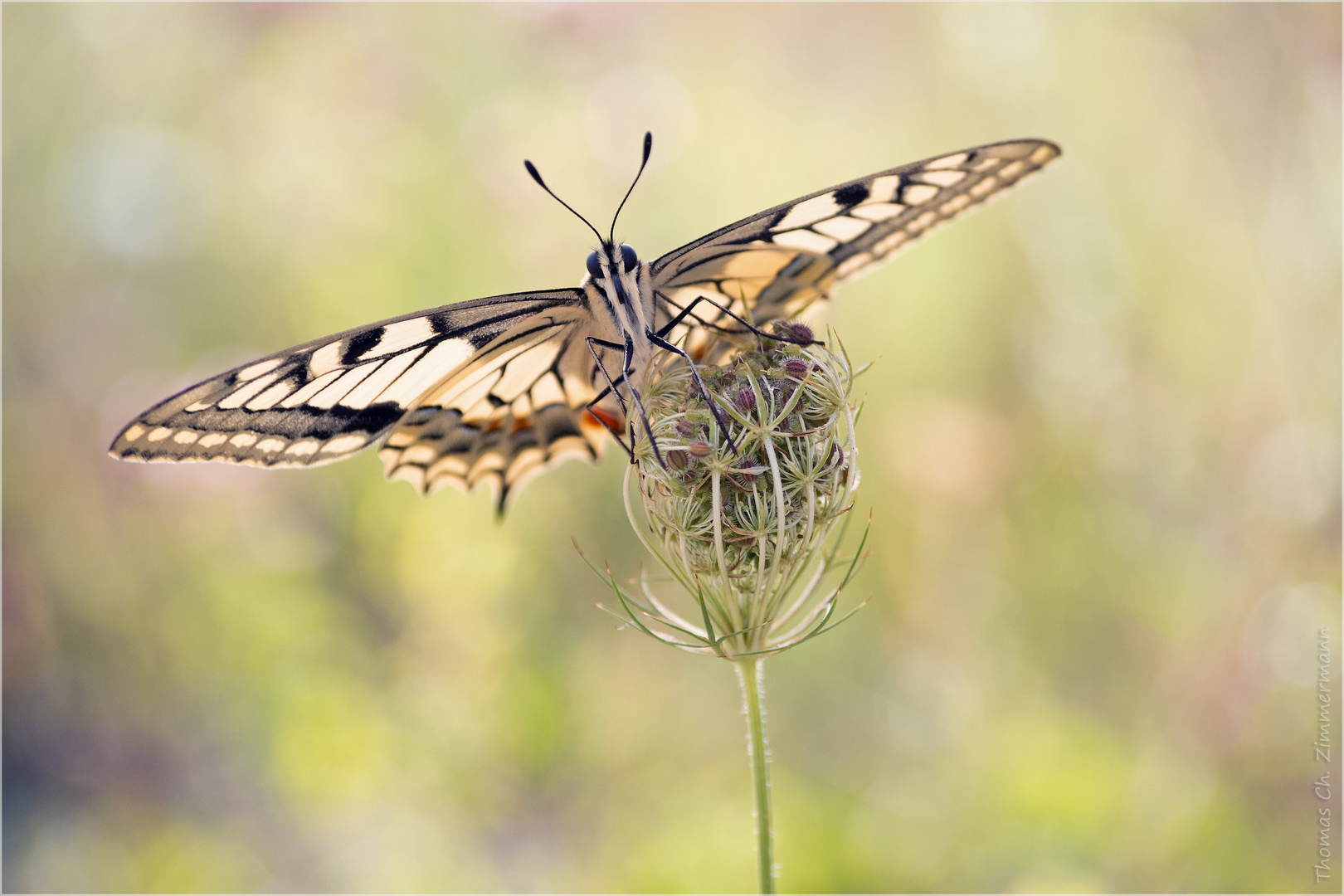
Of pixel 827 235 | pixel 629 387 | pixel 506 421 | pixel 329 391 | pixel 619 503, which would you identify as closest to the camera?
pixel 629 387

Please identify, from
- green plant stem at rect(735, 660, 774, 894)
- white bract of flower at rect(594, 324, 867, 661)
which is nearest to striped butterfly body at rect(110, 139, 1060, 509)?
white bract of flower at rect(594, 324, 867, 661)

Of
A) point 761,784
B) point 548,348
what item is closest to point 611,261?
point 548,348

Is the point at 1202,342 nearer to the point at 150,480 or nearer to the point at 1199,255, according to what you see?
the point at 1199,255

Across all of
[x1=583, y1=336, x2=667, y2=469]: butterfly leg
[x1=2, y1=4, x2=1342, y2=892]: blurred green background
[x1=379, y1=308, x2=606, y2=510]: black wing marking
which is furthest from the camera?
[x1=2, y1=4, x2=1342, y2=892]: blurred green background

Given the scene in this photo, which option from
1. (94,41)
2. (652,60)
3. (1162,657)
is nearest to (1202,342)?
(1162,657)

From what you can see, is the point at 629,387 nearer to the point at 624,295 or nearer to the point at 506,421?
the point at 624,295

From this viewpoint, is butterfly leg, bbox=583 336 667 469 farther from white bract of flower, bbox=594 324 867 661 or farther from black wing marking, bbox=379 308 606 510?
black wing marking, bbox=379 308 606 510
